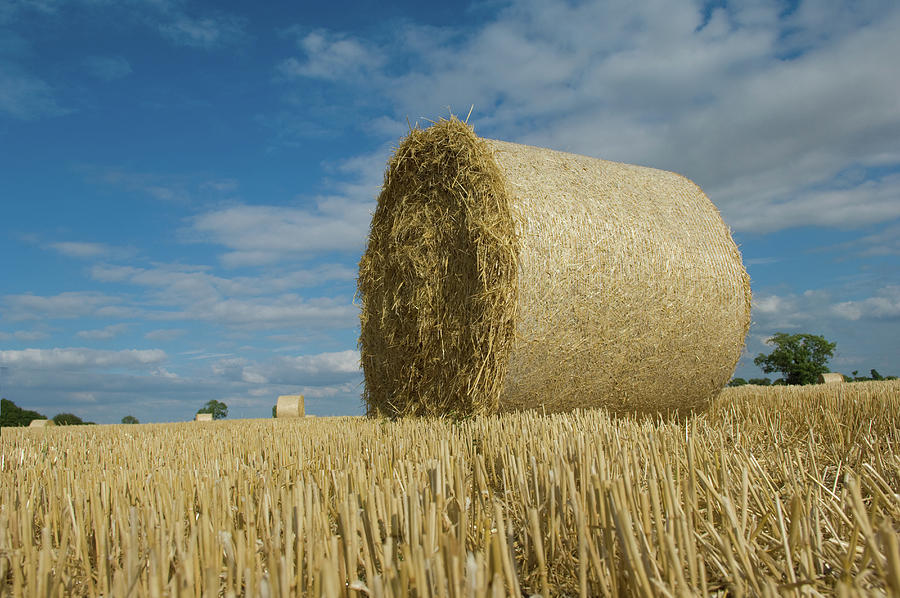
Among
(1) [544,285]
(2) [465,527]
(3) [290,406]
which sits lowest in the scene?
(2) [465,527]

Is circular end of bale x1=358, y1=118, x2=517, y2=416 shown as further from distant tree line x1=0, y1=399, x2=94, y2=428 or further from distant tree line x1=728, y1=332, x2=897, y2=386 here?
distant tree line x1=728, y1=332, x2=897, y2=386

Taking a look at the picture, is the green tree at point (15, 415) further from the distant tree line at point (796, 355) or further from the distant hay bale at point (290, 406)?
the distant tree line at point (796, 355)

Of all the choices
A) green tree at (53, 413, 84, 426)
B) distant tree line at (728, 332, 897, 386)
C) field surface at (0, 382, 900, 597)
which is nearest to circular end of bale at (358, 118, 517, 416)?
field surface at (0, 382, 900, 597)

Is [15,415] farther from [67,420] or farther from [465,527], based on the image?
[465,527]

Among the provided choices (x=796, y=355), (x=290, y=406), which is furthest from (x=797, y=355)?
(x=290, y=406)

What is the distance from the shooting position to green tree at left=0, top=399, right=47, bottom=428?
597 inches

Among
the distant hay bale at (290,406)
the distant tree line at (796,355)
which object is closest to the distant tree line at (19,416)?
the distant hay bale at (290,406)

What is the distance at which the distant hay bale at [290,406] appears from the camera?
12195 millimetres

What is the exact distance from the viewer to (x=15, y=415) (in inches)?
611

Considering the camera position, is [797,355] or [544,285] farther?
[797,355]

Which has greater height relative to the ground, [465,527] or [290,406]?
[290,406]

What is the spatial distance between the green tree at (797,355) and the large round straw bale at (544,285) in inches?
1053

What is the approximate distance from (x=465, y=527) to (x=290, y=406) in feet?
36.7

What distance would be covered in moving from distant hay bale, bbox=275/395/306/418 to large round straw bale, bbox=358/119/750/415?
6.13 meters
